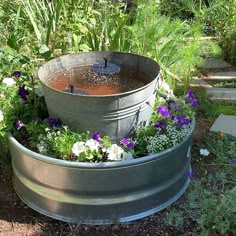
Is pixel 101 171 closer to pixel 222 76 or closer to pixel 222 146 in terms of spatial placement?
pixel 222 146

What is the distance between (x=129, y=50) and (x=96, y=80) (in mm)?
891

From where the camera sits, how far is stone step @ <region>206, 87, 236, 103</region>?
12.2ft

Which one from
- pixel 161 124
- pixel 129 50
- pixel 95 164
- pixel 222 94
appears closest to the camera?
pixel 95 164

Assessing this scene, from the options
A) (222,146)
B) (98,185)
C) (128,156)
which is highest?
(128,156)

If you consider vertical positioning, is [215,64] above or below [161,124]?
below

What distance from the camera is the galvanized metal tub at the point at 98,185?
88.0 inches

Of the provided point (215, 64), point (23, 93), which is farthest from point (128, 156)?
point (215, 64)

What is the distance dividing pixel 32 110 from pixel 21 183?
0.45 metres

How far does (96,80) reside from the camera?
266 centimetres

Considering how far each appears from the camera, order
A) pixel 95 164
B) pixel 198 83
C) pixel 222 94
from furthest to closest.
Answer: pixel 198 83 < pixel 222 94 < pixel 95 164

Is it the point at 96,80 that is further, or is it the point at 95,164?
the point at 96,80

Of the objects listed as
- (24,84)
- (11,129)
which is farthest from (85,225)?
(24,84)

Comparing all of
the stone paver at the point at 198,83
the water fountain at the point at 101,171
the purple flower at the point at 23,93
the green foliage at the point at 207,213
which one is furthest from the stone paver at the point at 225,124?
the purple flower at the point at 23,93

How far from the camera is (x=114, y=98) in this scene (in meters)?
2.18
